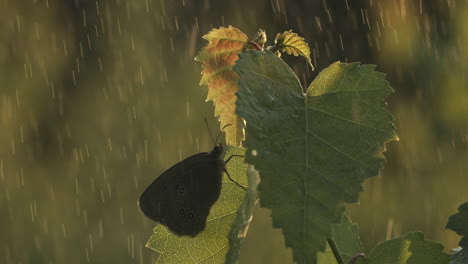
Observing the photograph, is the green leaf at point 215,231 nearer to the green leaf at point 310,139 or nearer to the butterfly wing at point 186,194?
the butterfly wing at point 186,194

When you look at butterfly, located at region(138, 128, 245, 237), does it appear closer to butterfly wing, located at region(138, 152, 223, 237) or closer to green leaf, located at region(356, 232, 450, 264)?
butterfly wing, located at region(138, 152, 223, 237)

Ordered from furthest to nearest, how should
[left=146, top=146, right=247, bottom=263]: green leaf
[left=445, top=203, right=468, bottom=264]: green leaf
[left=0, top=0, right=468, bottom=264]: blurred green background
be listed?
[left=0, top=0, right=468, bottom=264]: blurred green background, [left=146, top=146, right=247, bottom=263]: green leaf, [left=445, top=203, right=468, bottom=264]: green leaf

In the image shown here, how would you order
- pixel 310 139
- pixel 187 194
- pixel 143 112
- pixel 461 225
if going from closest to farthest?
pixel 310 139 → pixel 461 225 → pixel 187 194 → pixel 143 112

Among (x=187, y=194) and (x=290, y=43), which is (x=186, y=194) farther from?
(x=290, y=43)

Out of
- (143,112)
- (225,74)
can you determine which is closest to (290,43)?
(225,74)

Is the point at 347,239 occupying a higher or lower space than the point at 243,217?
lower

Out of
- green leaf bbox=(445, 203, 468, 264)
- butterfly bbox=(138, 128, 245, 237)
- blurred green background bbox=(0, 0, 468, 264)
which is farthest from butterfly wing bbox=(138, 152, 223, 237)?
blurred green background bbox=(0, 0, 468, 264)

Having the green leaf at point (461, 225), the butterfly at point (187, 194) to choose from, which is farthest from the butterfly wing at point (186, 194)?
the green leaf at point (461, 225)
